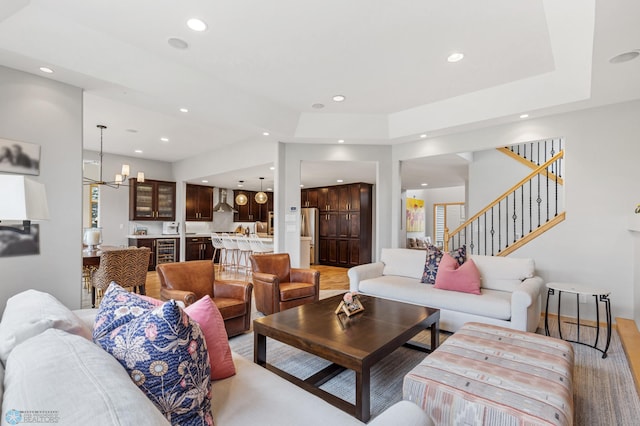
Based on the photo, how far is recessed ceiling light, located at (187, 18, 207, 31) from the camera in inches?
101

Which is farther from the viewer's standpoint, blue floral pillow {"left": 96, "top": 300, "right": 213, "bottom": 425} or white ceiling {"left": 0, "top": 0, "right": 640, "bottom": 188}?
white ceiling {"left": 0, "top": 0, "right": 640, "bottom": 188}

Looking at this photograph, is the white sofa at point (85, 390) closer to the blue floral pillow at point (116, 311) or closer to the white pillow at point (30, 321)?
the white pillow at point (30, 321)

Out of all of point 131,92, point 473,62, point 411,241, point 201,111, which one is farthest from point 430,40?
point 411,241

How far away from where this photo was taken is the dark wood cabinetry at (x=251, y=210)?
9.95 m

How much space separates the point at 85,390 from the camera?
0.69 m

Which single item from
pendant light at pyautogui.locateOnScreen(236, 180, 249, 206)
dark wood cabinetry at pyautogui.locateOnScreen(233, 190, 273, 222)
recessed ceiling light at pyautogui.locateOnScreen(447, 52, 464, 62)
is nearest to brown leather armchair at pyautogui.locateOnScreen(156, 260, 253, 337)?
recessed ceiling light at pyautogui.locateOnScreen(447, 52, 464, 62)

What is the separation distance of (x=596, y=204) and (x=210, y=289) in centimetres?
460

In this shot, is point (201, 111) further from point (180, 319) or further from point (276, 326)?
point (180, 319)

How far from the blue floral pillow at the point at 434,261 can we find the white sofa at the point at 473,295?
0.35 ft

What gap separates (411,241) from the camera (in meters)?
11.5

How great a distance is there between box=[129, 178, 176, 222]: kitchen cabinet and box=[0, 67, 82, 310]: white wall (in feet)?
15.0

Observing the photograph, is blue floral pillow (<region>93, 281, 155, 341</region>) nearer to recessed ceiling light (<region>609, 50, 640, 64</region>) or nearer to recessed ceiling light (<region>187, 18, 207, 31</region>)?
recessed ceiling light (<region>187, 18, 207, 31</region>)

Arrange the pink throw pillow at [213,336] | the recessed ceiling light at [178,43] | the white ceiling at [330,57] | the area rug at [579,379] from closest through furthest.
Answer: the pink throw pillow at [213,336] → the area rug at [579,379] → the white ceiling at [330,57] → the recessed ceiling light at [178,43]

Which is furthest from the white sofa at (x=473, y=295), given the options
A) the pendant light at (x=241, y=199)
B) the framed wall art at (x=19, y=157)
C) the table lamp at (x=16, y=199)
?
the pendant light at (x=241, y=199)
